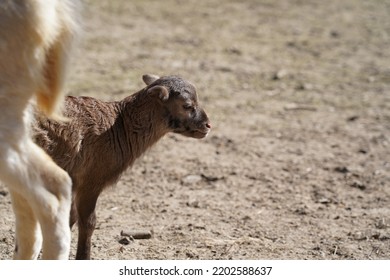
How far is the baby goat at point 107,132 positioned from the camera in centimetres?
534

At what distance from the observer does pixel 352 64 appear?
11.2 meters

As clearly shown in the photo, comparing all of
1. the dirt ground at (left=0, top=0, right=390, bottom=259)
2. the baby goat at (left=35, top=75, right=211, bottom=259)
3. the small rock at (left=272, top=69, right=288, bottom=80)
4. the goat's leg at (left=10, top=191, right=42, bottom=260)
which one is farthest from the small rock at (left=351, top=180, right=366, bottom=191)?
the small rock at (left=272, top=69, right=288, bottom=80)

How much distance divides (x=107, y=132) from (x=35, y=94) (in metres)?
1.29

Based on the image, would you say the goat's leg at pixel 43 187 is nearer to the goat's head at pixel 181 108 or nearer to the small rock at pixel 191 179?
the goat's head at pixel 181 108

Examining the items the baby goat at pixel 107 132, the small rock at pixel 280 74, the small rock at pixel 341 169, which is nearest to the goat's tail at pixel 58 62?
the baby goat at pixel 107 132

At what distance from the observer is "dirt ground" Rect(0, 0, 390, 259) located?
6047 millimetres

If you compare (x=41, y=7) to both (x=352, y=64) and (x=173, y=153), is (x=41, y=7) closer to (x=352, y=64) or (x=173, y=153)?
(x=173, y=153)

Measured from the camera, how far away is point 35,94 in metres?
4.42

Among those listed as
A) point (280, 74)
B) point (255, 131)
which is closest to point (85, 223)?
point (255, 131)

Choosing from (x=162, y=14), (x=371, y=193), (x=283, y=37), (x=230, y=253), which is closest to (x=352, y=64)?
(x=283, y=37)

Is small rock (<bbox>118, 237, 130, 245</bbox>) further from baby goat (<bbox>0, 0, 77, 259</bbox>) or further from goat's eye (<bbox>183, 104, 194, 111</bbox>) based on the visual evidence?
baby goat (<bbox>0, 0, 77, 259</bbox>)

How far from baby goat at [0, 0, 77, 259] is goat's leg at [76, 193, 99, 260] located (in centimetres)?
91

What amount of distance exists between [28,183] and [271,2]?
10785 millimetres
